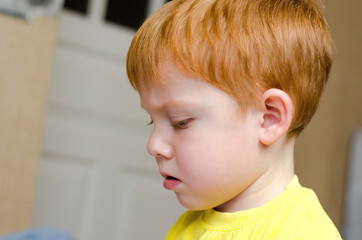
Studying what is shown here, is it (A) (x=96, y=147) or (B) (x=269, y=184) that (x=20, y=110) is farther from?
(B) (x=269, y=184)

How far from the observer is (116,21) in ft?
8.77

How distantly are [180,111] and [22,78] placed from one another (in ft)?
4.64

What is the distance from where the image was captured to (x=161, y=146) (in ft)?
2.72

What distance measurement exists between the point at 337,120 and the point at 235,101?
2126mm

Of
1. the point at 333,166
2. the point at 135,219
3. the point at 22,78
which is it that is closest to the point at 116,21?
the point at 22,78

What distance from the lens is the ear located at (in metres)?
0.80

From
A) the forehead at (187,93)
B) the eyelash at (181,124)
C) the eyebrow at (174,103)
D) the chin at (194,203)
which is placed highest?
the forehead at (187,93)

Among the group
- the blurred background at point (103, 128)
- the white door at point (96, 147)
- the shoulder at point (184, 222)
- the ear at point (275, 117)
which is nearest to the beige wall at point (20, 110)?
the blurred background at point (103, 128)

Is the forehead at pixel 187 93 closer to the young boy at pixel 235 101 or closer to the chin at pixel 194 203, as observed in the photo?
the young boy at pixel 235 101

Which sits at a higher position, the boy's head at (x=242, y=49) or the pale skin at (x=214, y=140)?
the boy's head at (x=242, y=49)

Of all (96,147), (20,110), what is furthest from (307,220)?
(96,147)

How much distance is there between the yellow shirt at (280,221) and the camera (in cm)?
76

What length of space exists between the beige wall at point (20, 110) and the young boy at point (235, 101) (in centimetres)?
132

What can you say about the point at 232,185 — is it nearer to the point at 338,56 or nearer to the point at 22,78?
the point at 22,78
